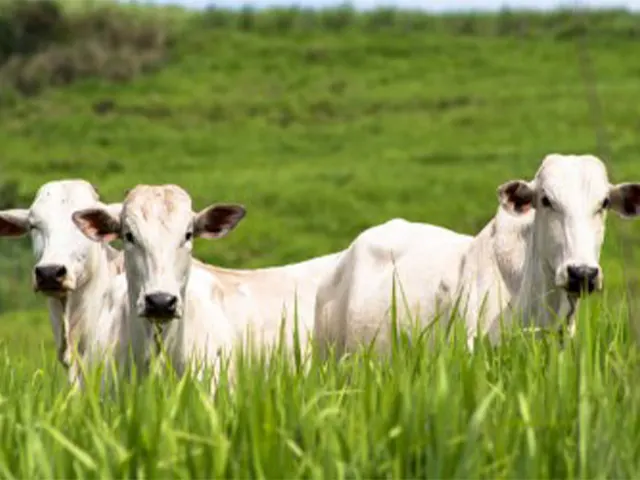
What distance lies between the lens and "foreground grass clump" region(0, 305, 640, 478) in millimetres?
6430

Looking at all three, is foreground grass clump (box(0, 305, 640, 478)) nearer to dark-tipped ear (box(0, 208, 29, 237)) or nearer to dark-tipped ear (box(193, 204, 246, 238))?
dark-tipped ear (box(193, 204, 246, 238))

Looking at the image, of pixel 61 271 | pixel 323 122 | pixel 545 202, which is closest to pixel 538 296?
pixel 545 202

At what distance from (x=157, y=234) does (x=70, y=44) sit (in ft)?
136

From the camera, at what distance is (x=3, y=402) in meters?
7.80

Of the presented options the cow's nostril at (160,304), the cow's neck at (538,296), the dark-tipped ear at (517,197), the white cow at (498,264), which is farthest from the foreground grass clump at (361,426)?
the dark-tipped ear at (517,197)

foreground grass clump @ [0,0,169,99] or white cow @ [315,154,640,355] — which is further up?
foreground grass clump @ [0,0,169,99]

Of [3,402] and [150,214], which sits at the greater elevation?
[150,214]

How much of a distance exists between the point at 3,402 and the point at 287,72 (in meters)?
40.2

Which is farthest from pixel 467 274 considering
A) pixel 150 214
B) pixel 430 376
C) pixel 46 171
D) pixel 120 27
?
pixel 120 27

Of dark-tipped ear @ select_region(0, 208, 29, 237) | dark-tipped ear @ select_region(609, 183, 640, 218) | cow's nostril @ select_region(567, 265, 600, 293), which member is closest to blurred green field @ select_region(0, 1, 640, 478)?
dark-tipped ear @ select_region(0, 208, 29, 237)

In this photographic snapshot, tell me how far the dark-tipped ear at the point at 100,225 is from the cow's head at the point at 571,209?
184cm

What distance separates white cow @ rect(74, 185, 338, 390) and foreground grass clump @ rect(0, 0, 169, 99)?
37049 millimetres

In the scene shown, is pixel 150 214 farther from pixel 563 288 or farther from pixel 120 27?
pixel 120 27

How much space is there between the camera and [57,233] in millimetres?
10094
